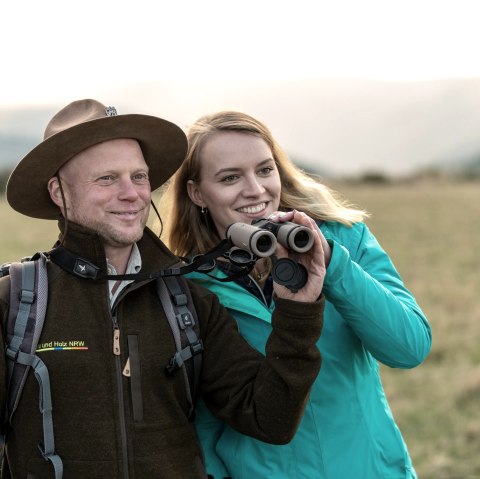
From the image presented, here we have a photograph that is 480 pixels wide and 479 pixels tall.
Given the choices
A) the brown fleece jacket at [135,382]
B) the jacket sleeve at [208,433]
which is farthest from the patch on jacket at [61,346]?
the jacket sleeve at [208,433]

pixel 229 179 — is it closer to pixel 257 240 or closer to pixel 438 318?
pixel 257 240

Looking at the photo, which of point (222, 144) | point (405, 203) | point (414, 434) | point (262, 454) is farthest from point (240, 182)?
point (405, 203)

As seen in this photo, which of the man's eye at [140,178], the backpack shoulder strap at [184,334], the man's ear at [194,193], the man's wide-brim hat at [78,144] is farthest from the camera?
the man's ear at [194,193]

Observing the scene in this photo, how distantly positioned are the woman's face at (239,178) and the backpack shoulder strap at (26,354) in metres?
1.06

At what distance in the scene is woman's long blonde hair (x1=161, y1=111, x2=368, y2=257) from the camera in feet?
13.0

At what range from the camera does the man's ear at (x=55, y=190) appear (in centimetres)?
360

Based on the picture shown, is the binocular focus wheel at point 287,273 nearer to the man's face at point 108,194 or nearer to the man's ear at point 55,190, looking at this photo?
the man's face at point 108,194

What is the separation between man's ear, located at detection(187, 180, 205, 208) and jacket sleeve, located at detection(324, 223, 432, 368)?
0.91 metres

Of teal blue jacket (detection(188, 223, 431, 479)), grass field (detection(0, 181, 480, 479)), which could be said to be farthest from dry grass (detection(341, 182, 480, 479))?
teal blue jacket (detection(188, 223, 431, 479))

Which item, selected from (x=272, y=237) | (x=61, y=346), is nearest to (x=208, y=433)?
(x=61, y=346)

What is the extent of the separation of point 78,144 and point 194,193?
0.85 m

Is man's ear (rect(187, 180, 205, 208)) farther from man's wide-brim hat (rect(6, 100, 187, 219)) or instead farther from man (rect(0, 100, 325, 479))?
man (rect(0, 100, 325, 479))

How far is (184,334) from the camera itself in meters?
3.34

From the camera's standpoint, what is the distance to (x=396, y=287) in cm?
365
